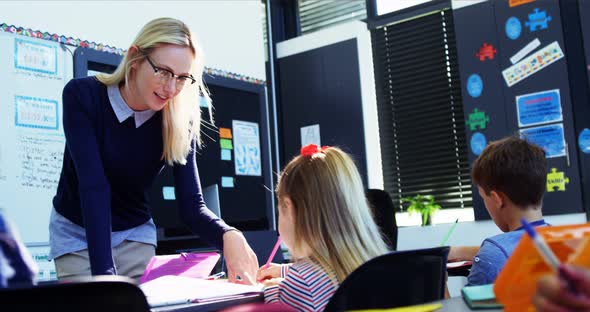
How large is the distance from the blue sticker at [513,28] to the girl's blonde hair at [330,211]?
300cm

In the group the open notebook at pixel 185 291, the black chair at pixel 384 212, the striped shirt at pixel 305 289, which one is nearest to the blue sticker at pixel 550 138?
the black chair at pixel 384 212

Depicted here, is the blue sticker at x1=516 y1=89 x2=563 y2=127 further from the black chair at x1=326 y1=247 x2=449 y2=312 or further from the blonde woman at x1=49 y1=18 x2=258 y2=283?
the black chair at x1=326 y1=247 x2=449 y2=312

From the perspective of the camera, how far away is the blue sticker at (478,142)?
14.1 feet

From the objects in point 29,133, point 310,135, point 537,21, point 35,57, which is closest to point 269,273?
point 29,133

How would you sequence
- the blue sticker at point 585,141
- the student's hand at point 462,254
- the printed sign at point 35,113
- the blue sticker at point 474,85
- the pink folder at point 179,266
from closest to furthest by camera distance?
the pink folder at point 179,266, the student's hand at point 462,254, the printed sign at point 35,113, the blue sticker at point 585,141, the blue sticker at point 474,85

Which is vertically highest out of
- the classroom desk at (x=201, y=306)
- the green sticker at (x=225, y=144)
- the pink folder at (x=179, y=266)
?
the green sticker at (x=225, y=144)

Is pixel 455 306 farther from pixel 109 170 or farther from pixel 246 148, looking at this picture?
pixel 246 148

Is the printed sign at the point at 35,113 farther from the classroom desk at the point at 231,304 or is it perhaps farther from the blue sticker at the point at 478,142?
the blue sticker at the point at 478,142

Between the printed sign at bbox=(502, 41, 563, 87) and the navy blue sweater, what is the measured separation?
2898mm

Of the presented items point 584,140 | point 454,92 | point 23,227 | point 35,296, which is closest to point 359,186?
point 35,296

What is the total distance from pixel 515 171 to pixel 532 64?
2384mm

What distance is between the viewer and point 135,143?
1.85 m

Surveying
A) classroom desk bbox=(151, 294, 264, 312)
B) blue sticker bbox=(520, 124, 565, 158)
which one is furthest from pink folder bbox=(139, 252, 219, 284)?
blue sticker bbox=(520, 124, 565, 158)

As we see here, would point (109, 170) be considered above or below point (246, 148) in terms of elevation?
below
